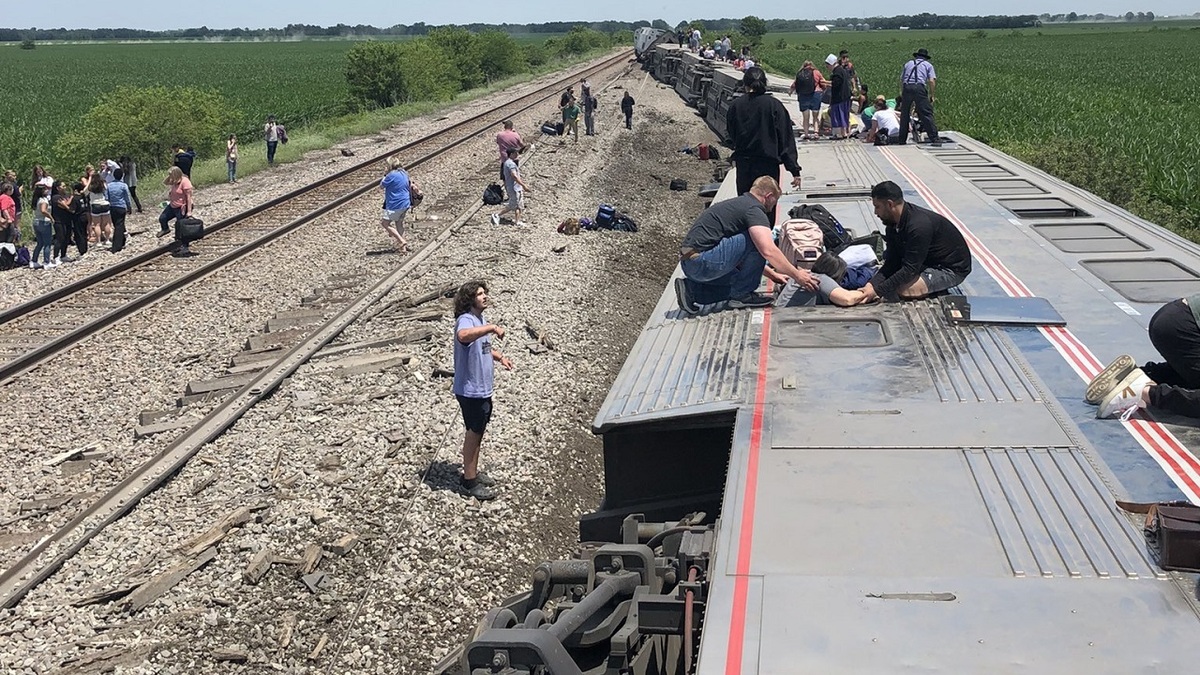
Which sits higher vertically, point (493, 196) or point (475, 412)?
point (475, 412)

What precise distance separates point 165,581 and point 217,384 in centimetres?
426

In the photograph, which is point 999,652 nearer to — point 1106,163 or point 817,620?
point 817,620

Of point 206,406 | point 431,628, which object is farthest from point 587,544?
point 206,406

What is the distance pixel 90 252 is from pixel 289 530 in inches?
458

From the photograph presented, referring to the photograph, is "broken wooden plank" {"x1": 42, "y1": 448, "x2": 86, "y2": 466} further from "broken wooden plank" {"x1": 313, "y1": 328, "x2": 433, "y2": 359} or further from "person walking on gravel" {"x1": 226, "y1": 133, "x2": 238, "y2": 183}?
"person walking on gravel" {"x1": 226, "y1": 133, "x2": 238, "y2": 183}

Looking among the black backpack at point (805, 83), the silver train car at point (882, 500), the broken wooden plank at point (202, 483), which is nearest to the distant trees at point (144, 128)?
the black backpack at point (805, 83)

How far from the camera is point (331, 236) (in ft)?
61.1

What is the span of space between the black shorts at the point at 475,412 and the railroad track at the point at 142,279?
568 cm

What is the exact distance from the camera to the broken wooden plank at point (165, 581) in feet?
23.1

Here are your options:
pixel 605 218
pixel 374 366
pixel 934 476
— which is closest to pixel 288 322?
pixel 374 366

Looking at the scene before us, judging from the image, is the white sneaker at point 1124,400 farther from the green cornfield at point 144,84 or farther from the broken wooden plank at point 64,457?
the green cornfield at point 144,84

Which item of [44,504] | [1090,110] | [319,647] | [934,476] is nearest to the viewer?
[934,476]

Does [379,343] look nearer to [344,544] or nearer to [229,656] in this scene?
[344,544]

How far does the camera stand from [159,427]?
10094 mm
